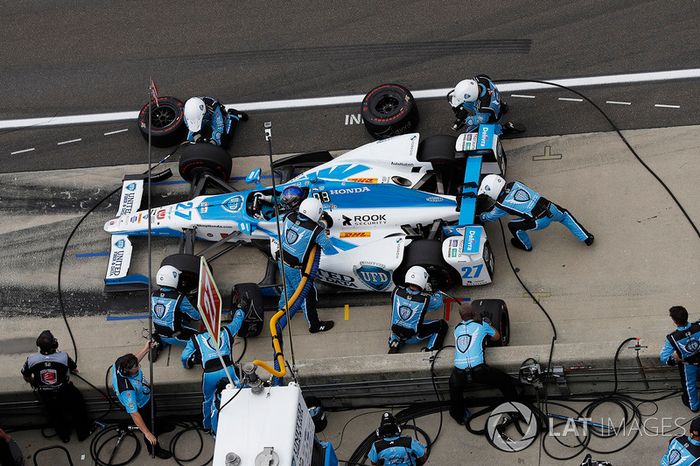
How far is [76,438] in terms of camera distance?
38.9 ft

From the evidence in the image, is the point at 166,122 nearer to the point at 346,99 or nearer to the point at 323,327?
the point at 346,99

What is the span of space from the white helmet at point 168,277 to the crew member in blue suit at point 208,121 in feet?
9.35

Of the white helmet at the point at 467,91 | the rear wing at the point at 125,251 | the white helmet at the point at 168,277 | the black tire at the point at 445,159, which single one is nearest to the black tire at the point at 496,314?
the black tire at the point at 445,159

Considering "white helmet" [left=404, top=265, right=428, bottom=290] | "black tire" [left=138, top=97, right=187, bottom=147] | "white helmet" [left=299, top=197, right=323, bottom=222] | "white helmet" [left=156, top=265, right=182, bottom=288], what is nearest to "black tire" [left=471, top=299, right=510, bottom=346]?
"white helmet" [left=404, top=265, right=428, bottom=290]

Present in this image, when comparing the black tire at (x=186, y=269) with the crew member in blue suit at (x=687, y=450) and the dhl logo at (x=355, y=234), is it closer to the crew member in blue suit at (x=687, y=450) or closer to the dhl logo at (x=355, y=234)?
the dhl logo at (x=355, y=234)

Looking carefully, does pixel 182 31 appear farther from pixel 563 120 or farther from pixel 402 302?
pixel 402 302

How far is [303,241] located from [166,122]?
13.6ft

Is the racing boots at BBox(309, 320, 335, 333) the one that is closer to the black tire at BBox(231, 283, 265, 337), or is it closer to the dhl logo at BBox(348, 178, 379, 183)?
the black tire at BBox(231, 283, 265, 337)

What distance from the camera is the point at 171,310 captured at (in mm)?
12141

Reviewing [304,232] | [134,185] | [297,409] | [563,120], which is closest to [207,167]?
[134,185]

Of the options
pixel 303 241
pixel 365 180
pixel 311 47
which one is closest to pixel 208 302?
A: pixel 303 241

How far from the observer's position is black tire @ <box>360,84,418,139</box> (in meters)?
14.4

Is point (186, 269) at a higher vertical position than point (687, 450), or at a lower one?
higher

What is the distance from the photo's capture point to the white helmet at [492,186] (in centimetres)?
1248
